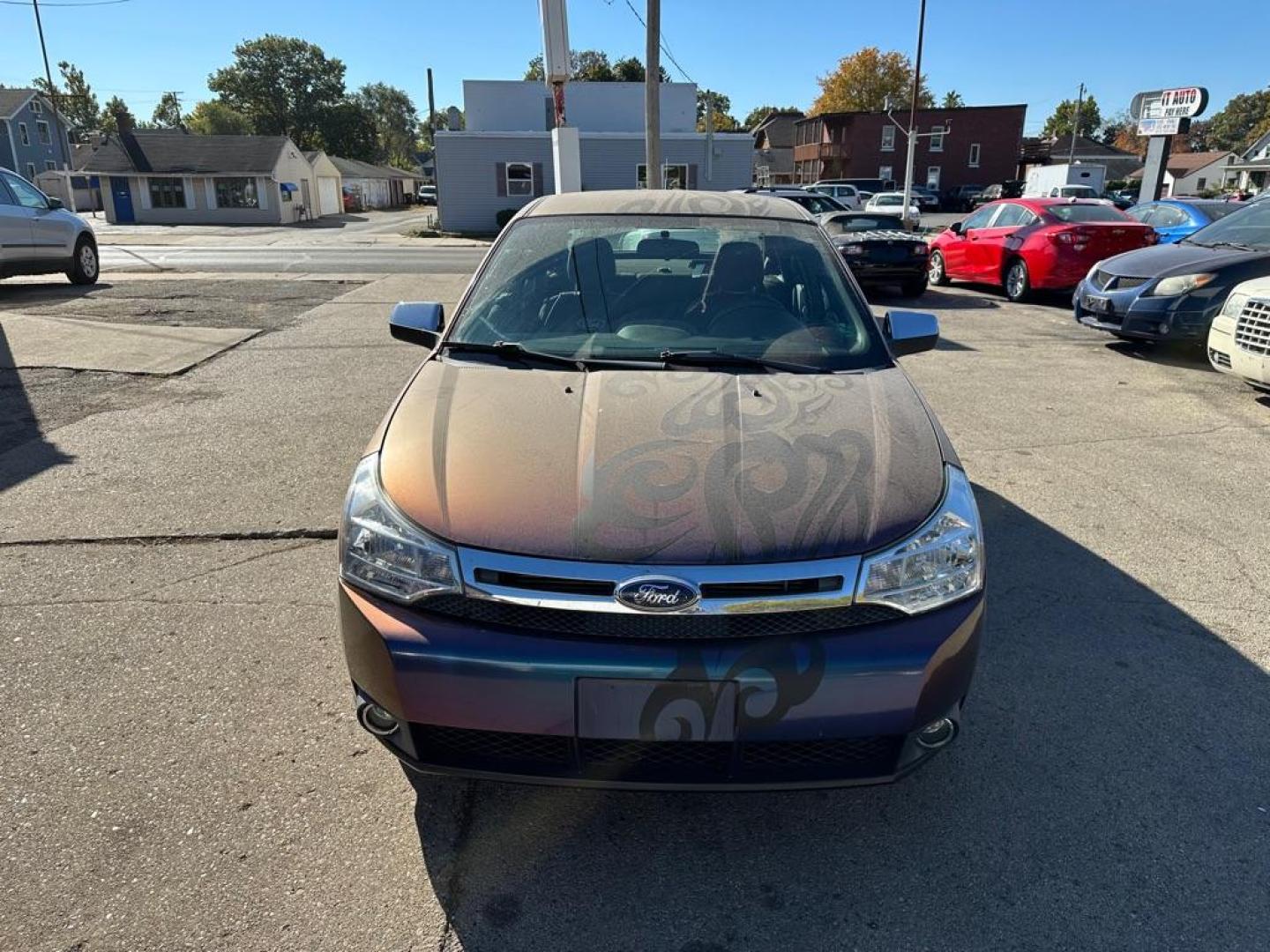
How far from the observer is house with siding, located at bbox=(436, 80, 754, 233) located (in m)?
33.7

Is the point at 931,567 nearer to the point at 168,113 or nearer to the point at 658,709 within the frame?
the point at 658,709

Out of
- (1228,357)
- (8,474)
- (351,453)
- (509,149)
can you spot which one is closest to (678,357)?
(351,453)

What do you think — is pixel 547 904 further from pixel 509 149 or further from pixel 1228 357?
pixel 509 149

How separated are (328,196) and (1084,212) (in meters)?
59.0

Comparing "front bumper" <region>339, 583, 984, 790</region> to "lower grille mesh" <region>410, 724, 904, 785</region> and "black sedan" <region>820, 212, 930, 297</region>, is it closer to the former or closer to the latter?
"lower grille mesh" <region>410, 724, 904, 785</region>

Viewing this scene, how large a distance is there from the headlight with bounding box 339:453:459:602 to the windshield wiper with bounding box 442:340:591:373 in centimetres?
88

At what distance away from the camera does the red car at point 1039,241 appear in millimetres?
12086

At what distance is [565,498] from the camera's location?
2.24 m

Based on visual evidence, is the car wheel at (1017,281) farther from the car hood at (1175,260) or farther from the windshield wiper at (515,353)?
the windshield wiper at (515,353)

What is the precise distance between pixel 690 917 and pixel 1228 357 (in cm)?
693

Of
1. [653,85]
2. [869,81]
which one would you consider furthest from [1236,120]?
[653,85]

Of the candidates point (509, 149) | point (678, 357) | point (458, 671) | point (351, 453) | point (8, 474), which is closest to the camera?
point (458, 671)

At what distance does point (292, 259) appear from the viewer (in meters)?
21.4

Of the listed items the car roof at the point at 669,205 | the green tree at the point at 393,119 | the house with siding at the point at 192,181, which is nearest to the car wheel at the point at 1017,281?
the car roof at the point at 669,205
